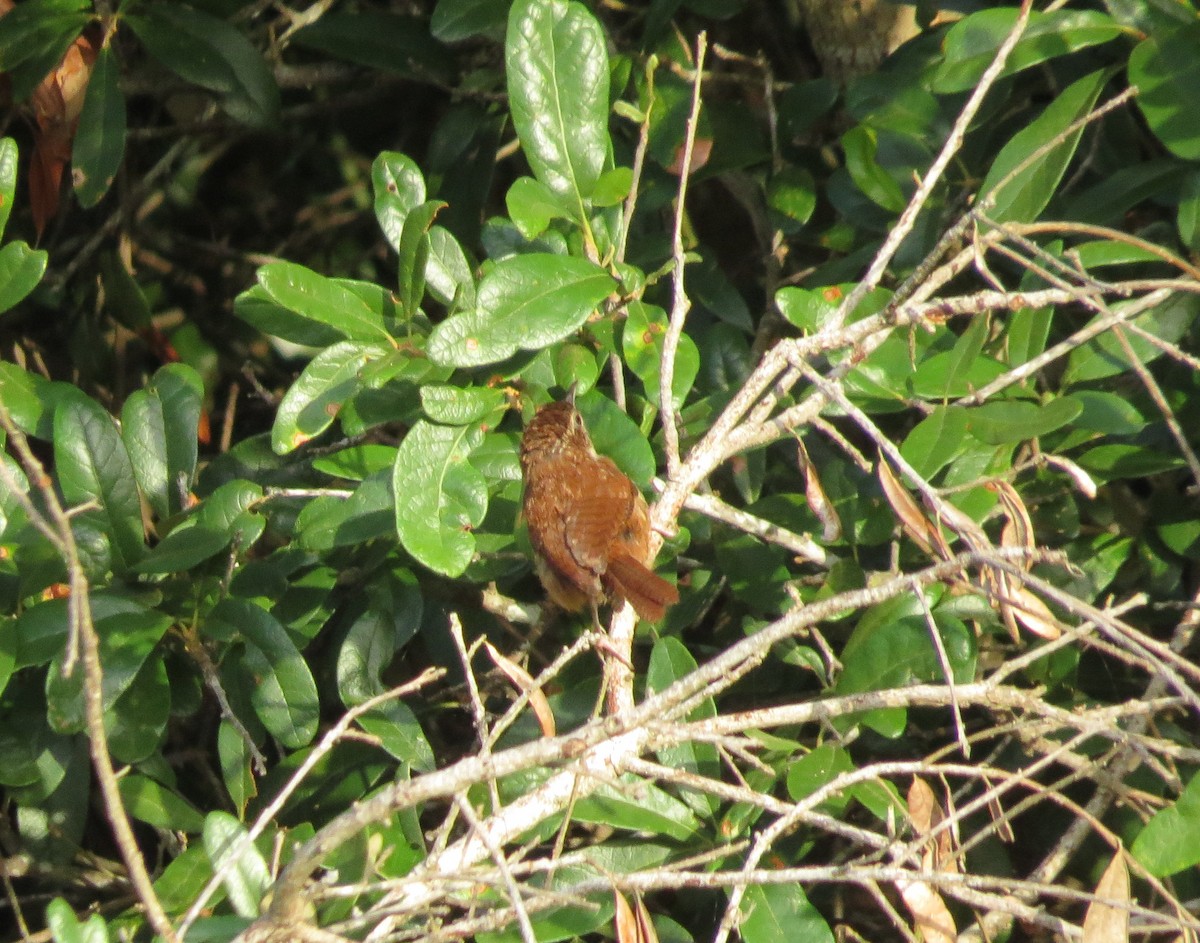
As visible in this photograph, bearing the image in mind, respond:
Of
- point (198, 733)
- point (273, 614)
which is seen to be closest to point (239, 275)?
point (198, 733)

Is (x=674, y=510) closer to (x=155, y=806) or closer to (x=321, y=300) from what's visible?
(x=321, y=300)

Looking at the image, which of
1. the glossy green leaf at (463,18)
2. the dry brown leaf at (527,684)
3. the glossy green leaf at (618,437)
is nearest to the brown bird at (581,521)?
the glossy green leaf at (618,437)

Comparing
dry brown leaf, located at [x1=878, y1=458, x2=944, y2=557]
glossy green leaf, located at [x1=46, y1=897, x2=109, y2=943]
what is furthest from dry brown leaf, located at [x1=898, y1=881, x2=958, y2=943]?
glossy green leaf, located at [x1=46, y1=897, x2=109, y2=943]

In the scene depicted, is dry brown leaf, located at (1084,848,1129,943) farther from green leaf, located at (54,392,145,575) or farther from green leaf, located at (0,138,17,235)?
green leaf, located at (0,138,17,235)

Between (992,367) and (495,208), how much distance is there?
5.86 feet

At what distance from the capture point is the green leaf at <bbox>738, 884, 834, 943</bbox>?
6.72ft

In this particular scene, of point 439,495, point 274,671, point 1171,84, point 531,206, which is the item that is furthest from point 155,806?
point 1171,84

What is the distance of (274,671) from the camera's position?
7.31ft

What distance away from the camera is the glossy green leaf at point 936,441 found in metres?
2.14

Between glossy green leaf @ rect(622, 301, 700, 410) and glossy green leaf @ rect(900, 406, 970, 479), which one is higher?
glossy green leaf @ rect(622, 301, 700, 410)

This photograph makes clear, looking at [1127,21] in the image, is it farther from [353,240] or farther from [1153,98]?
[353,240]

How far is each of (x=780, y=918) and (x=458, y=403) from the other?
0.97m

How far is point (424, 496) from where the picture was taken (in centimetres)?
207

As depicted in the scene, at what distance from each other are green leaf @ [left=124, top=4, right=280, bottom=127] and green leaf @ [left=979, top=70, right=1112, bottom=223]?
1.54 meters
